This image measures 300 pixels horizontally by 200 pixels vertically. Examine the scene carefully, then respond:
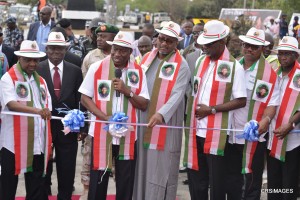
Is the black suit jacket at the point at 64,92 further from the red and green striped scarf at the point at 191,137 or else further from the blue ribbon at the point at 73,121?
the red and green striped scarf at the point at 191,137

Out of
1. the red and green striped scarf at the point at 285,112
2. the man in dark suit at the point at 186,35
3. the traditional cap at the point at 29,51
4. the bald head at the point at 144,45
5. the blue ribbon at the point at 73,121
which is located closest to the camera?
the blue ribbon at the point at 73,121

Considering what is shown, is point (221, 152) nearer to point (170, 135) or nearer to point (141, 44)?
point (170, 135)

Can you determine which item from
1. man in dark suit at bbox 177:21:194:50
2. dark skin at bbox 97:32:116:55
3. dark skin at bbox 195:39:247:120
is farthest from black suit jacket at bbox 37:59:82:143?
man in dark suit at bbox 177:21:194:50

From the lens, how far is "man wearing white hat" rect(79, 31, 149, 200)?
7387mm

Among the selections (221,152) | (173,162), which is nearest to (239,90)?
(221,152)

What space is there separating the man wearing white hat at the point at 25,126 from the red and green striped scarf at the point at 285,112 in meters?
2.71

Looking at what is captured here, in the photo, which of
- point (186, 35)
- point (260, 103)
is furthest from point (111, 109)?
point (186, 35)

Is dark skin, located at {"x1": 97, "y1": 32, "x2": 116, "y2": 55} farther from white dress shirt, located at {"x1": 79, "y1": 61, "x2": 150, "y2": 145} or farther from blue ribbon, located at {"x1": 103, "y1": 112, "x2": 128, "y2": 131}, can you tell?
blue ribbon, located at {"x1": 103, "y1": 112, "x2": 128, "y2": 131}

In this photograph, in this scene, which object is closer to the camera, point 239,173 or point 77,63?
point 239,173

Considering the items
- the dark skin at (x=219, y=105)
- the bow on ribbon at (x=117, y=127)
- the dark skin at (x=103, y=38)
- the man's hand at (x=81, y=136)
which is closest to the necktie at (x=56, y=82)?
the man's hand at (x=81, y=136)

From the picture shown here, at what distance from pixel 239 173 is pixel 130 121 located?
1.50 m

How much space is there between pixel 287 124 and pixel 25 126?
9.98 ft

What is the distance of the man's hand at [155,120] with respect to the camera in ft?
24.4

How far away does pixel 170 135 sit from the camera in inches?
311
